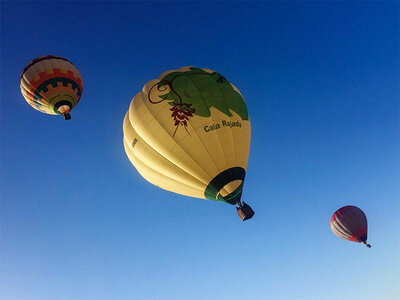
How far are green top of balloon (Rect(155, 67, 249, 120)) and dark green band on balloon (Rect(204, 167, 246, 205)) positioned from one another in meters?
2.43

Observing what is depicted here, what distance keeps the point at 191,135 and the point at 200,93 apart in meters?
2.00

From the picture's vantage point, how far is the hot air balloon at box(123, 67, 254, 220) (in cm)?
994

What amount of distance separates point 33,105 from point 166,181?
33.1ft

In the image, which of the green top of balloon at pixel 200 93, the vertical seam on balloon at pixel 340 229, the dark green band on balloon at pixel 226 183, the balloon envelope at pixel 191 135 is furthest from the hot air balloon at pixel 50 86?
the vertical seam on balloon at pixel 340 229

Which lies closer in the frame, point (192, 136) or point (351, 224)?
point (192, 136)

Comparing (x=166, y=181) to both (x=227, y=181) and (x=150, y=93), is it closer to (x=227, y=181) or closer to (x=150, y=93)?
(x=227, y=181)

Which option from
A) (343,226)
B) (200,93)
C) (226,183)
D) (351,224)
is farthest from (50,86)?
(351,224)

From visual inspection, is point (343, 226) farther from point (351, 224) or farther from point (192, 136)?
point (192, 136)

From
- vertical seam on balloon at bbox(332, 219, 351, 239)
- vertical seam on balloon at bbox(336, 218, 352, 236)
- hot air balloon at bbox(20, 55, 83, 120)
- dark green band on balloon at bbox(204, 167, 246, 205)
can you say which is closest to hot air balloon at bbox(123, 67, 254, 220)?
dark green band on balloon at bbox(204, 167, 246, 205)

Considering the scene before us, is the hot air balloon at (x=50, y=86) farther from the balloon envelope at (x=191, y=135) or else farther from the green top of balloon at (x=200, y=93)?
the green top of balloon at (x=200, y=93)

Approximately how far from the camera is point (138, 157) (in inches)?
443

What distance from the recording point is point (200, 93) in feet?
34.8

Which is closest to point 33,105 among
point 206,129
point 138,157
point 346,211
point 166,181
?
point 138,157

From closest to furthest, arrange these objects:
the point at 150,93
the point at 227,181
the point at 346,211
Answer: the point at 227,181 < the point at 150,93 < the point at 346,211
